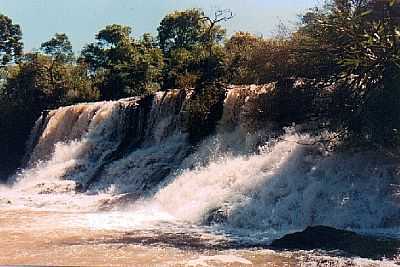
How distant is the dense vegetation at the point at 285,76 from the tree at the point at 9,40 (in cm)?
1078

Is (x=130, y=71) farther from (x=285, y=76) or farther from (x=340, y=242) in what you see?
(x=340, y=242)

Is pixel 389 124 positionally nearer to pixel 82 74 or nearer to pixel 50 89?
pixel 50 89

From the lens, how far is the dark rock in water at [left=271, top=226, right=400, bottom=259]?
9.05 meters

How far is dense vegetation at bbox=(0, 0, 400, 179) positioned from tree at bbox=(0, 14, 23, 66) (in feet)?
35.4

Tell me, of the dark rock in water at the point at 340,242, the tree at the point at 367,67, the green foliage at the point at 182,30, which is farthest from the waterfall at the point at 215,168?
the green foliage at the point at 182,30

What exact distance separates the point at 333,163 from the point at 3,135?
78.7 ft

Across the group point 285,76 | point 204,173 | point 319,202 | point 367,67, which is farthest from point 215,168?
point 367,67

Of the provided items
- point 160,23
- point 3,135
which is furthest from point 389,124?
point 160,23

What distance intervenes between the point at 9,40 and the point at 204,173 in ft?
132

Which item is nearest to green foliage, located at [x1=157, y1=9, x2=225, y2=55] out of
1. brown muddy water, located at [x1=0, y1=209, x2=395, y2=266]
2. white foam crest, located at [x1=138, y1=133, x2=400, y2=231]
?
white foam crest, located at [x1=138, y1=133, x2=400, y2=231]

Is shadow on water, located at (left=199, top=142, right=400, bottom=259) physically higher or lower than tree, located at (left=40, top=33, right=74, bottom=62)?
lower

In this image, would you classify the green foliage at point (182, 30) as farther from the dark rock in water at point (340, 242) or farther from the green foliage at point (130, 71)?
the dark rock in water at point (340, 242)

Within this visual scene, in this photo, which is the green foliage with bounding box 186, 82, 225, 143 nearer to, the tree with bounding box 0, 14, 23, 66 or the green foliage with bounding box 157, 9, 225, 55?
the green foliage with bounding box 157, 9, 225, 55

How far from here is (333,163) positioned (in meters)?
13.0
